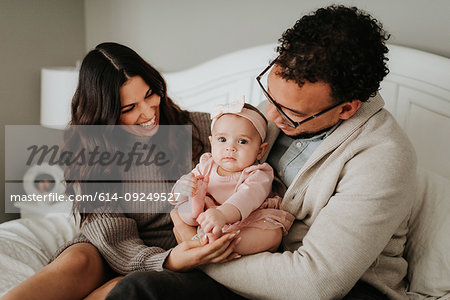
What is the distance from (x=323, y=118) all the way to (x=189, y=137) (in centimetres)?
63

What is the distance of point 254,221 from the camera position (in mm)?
1253

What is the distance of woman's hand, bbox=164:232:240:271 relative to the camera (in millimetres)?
1140

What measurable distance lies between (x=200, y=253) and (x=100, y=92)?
0.70 meters

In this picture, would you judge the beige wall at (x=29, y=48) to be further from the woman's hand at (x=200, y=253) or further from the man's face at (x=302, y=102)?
the man's face at (x=302, y=102)

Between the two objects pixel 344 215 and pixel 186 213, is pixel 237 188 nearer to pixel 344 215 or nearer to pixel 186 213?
pixel 186 213

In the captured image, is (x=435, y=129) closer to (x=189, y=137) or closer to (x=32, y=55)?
(x=189, y=137)

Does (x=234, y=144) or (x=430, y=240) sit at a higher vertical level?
(x=234, y=144)

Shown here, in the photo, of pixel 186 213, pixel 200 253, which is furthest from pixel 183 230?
pixel 200 253

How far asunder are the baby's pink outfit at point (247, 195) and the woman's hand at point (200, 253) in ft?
0.19

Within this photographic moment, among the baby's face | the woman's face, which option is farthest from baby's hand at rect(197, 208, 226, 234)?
the woman's face

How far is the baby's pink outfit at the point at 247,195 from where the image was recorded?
123 cm

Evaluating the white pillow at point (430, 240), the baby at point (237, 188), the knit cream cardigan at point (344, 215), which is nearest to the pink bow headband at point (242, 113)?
the baby at point (237, 188)

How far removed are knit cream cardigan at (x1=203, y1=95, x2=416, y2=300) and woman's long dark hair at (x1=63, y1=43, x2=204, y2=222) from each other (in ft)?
2.11

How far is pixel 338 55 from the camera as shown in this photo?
1.13m
